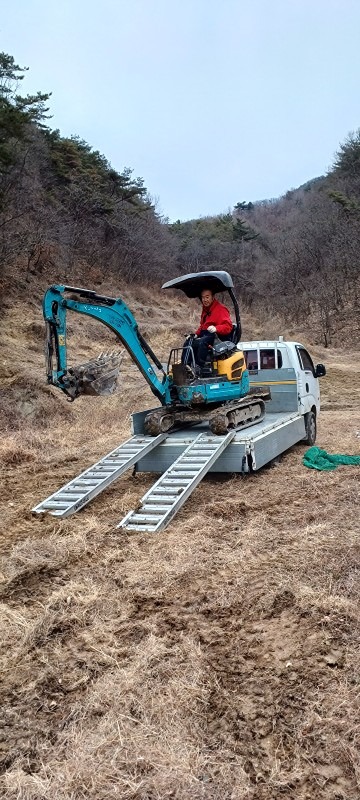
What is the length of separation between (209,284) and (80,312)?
2.27 meters

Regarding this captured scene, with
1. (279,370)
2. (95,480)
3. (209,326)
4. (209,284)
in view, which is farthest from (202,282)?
(95,480)

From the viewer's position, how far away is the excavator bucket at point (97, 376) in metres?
6.97

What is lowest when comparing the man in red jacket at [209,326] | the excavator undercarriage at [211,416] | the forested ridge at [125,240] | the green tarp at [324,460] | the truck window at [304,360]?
the green tarp at [324,460]

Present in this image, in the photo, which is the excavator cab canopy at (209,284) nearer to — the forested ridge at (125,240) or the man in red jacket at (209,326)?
the man in red jacket at (209,326)

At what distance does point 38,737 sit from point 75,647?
2.47 ft

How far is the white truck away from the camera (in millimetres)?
5902

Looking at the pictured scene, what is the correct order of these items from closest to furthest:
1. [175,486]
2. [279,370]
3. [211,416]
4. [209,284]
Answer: [175,486], [211,416], [209,284], [279,370]

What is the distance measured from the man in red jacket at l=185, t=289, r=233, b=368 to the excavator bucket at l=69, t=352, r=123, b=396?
51.3 inches

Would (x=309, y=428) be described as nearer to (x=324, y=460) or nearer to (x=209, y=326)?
(x=324, y=460)

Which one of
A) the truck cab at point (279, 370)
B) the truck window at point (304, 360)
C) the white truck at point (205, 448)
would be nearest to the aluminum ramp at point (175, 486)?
the white truck at point (205, 448)

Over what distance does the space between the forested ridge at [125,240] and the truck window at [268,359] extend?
12.3 metres

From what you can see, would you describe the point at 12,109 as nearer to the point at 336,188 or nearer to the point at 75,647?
the point at 75,647

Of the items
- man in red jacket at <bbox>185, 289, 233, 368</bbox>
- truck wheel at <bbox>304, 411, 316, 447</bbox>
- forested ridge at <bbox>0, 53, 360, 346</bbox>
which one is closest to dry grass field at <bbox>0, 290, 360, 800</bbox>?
man in red jacket at <bbox>185, 289, 233, 368</bbox>

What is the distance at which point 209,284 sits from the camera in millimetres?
8438
